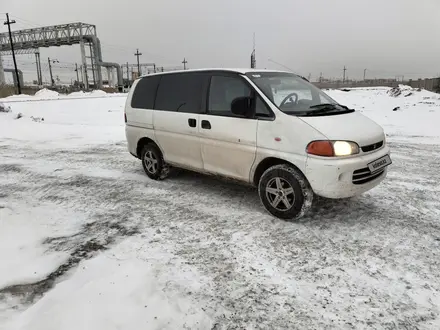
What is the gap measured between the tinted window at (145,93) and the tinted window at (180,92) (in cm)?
16

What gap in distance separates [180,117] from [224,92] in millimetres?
909

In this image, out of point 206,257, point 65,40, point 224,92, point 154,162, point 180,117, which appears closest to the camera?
point 206,257

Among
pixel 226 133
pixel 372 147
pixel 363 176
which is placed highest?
pixel 226 133

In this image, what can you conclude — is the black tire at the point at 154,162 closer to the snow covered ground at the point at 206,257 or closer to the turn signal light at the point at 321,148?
the snow covered ground at the point at 206,257

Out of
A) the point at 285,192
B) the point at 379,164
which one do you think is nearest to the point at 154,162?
the point at 285,192

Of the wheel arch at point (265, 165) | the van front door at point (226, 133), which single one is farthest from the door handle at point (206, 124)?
the wheel arch at point (265, 165)

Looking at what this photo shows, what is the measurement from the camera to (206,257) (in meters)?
3.42

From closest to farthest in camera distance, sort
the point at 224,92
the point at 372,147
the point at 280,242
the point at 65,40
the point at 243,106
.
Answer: the point at 280,242, the point at 372,147, the point at 243,106, the point at 224,92, the point at 65,40

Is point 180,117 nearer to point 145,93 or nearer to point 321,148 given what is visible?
point 145,93

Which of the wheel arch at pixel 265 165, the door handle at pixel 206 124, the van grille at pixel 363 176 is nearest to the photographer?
the van grille at pixel 363 176

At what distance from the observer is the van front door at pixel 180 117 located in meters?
5.09

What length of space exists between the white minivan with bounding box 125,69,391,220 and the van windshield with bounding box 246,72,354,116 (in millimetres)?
14

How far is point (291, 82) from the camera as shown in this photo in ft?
16.0

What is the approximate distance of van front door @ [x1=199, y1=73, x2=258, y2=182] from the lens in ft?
14.5
